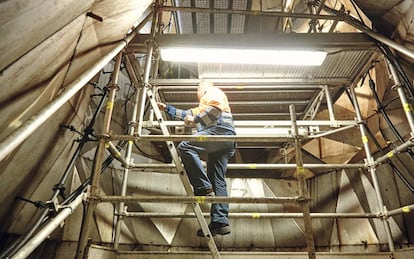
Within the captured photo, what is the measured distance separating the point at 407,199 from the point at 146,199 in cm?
315

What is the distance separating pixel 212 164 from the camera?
2.91 m

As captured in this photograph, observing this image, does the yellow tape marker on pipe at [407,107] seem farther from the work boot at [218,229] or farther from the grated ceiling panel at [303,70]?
the work boot at [218,229]

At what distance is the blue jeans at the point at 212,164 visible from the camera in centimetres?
259

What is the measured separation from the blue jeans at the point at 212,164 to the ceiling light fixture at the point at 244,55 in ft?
2.70

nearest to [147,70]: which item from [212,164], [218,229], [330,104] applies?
[212,164]

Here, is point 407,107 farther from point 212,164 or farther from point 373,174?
point 212,164

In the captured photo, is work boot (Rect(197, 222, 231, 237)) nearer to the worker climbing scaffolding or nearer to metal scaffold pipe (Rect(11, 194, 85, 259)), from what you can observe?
the worker climbing scaffolding

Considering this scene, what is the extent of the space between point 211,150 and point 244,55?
1.10 m

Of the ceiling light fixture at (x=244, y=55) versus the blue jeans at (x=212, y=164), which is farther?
the ceiling light fixture at (x=244, y=55)

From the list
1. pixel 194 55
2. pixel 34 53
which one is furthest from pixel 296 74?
pixel 34 53

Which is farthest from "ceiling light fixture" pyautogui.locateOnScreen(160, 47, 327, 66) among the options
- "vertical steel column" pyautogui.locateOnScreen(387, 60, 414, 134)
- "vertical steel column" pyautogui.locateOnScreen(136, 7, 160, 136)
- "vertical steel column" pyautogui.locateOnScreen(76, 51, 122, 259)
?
"vertical steel column" pyautogui.locateOnScreen(76, 51, 122, 259)

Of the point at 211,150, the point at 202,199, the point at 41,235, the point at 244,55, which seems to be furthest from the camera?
the point at 244,55

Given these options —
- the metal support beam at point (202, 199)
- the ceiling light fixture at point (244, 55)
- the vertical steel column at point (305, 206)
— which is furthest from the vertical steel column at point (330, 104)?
the metal support beam at point (202, 199)

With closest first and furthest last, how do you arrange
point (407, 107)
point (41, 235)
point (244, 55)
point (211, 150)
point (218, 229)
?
1. point (41, 235)
2. point (218, 229)
3. point (407, 107)
4. point (211, 150)
5. point (244, 55)
